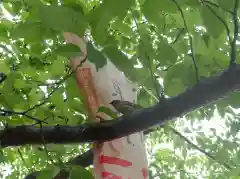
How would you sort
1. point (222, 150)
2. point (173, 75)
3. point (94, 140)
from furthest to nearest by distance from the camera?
point (222, 150)
point (94, 140)
point (173, 75)

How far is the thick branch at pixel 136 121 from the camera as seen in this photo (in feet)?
2.21

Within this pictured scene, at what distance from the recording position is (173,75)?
0.75 metres

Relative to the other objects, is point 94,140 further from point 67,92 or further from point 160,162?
point 160,162

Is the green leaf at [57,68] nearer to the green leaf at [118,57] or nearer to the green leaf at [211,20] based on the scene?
the green leaf at [118,57]

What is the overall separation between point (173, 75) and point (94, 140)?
256 millimetres

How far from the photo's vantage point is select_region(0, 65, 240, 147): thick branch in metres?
0.67

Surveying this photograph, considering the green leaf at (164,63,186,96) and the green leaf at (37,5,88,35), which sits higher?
the green leaf at (37,5,88,35)

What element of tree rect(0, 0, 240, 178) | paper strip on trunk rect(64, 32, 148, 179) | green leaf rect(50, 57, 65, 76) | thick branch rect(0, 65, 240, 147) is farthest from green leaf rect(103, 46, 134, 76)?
green leaf rect(50, 57, 65, 76)

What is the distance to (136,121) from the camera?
0.77 metres

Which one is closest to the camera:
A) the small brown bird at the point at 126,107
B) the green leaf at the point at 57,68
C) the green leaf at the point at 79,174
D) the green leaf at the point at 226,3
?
the green leaf at the point at 226,3

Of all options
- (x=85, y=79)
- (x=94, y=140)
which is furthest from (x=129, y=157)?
(x=85, y=79)

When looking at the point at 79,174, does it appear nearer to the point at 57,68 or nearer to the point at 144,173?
the point at 144,173

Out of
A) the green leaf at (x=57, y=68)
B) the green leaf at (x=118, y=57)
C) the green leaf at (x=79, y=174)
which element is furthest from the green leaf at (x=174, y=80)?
the green leaf at (x=57, y=68)

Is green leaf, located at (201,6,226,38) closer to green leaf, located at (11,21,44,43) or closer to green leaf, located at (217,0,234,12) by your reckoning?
green leaf, located at (217,0,234,12)
